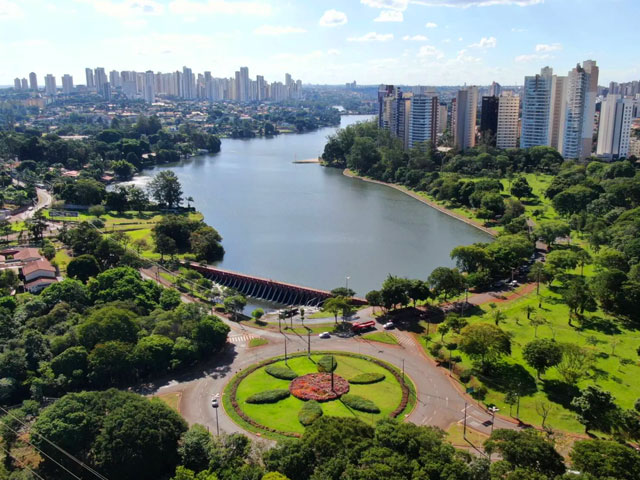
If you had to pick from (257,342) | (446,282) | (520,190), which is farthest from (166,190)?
(520,190)

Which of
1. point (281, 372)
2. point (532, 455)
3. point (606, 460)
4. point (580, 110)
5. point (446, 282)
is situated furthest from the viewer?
point (580, 110)

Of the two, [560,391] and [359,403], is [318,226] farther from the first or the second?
[560,391]

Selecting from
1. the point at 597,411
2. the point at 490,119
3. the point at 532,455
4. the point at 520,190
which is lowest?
the point at 597,411

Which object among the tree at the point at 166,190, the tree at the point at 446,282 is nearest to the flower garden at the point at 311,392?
the tree at the point at 446,282

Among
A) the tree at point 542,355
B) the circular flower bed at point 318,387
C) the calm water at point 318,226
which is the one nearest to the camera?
the circular flower bed at point 318,387

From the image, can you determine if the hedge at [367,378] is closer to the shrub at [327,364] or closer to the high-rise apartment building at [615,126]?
the shrub at [327,364]

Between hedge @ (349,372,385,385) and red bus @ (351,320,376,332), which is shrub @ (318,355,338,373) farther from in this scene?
red bus @ (351,320,376,332)
